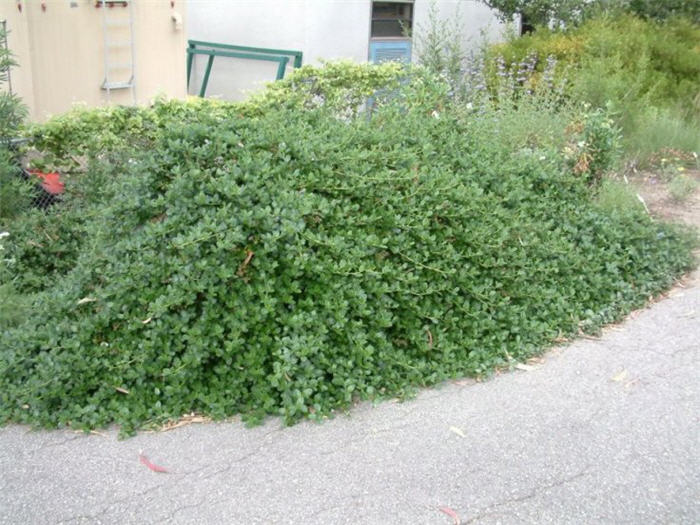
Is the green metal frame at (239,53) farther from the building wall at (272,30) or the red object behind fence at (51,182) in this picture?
the red object behind fence at (51,182)

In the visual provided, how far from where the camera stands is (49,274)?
18.3ft

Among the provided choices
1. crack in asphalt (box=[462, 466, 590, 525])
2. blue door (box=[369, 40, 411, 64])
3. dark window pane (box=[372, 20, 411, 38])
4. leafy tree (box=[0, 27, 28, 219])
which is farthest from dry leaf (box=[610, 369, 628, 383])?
dark window pane (box=[372, 20, 411, 38])

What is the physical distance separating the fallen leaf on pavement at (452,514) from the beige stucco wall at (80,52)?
5.50 meters

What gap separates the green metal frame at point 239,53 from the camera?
12250 millimetres

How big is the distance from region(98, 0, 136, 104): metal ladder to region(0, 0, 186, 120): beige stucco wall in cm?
2

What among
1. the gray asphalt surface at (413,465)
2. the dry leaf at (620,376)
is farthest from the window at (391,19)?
the gray asphalt surface at (413,465)

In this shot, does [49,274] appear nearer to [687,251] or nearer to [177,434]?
[177,434]

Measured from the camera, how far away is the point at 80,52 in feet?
30.8

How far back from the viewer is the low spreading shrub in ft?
13.5

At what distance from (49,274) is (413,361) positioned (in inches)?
99.8

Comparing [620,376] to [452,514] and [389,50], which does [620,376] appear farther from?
[389,50]

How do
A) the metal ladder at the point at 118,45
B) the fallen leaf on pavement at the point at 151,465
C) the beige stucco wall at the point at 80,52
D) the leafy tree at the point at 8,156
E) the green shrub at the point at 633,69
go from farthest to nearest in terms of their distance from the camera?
1. the metal ladder at the point at 118,45
2. the green shrub at the point at 633,69
3. the beige stucco wall at the point at 80,52
4. the leafy tree at the point at 8,156
5. the fallen leaf on pavement at the point at 151,465

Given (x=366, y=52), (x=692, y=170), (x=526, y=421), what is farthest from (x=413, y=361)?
(x=366, y=52)

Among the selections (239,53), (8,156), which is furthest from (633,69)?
(8,156)
